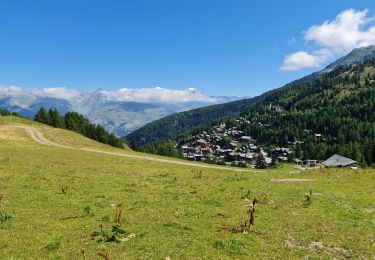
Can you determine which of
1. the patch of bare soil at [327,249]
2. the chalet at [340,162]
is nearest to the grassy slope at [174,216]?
the patch of bare soil at [327,249]

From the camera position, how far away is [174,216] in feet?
81.1

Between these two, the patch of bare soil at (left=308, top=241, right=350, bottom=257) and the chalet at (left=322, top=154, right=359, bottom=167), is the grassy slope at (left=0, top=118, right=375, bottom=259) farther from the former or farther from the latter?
the chalet at (left=322, top=154, right=359, bottom=167)

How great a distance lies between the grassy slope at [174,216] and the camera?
18.0 metres

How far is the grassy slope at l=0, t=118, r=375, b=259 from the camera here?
18.0 m

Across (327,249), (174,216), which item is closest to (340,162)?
(174,216)

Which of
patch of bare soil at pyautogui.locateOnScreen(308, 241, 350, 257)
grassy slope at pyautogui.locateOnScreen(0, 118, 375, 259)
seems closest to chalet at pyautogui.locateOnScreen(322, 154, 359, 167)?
grassy slope at pyautogui.locateOnScreen(0, 118, 375, 259)

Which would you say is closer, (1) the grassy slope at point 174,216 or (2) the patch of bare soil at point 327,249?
(1) the grassy slope at point 174,216

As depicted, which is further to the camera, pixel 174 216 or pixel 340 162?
pixel 340 162

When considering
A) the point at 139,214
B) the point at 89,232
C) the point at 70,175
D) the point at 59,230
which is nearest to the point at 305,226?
the point at 139,214

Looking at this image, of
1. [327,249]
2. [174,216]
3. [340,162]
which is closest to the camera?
[327,249]

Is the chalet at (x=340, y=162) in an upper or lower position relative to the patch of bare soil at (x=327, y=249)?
upper

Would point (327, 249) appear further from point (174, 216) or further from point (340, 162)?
point (340, 162)

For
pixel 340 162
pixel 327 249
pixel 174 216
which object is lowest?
pixel 174 216

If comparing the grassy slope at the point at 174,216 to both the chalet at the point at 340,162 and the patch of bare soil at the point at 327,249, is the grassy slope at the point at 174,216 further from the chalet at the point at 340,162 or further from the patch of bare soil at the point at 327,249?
the chalet at the point at 340,162
